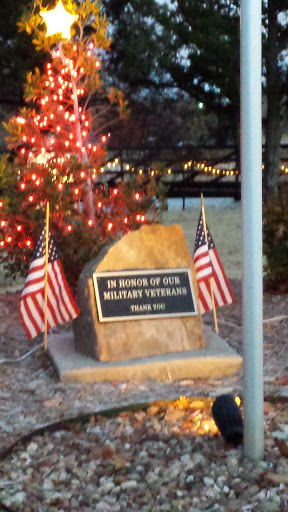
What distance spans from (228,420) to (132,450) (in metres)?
0.57

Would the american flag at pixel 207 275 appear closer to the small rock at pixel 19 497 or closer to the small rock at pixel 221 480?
the small rock at pixel 221 480

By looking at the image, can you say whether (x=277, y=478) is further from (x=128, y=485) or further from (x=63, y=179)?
(x=63, y=179)

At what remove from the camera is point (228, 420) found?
4277 mm

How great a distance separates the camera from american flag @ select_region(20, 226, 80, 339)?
251 inches

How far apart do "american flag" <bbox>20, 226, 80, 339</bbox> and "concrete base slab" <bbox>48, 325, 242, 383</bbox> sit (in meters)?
0.38

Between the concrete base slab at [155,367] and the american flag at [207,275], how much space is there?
2.12ft

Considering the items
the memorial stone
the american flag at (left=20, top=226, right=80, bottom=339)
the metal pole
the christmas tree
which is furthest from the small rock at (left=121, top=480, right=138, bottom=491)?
the christmas tree

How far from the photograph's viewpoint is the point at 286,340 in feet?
23.1

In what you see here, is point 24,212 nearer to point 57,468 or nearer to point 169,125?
point 57,468

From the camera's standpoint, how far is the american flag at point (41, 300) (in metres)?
6.38

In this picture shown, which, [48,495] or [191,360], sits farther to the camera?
[191,360]

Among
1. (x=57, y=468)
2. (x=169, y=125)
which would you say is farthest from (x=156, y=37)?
(x=57, y=468)

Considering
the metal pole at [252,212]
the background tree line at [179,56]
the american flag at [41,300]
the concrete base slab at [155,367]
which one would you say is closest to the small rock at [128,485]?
the metal pole at [252,212]

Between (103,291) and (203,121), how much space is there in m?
27.0
